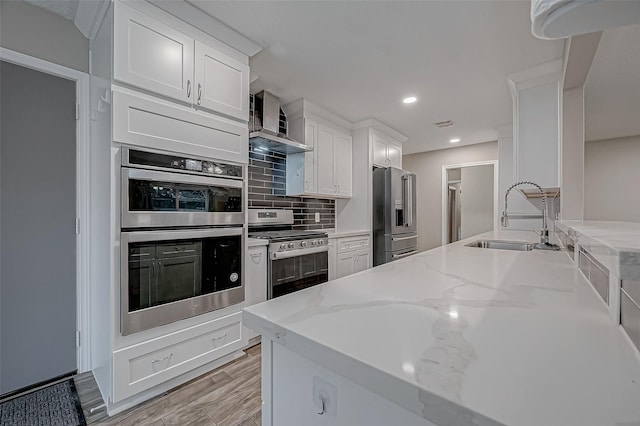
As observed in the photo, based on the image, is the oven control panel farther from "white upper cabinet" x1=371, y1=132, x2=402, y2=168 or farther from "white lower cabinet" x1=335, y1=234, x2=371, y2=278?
"white upper cabinet" x1=371, y1=132, x2=402, y2=168

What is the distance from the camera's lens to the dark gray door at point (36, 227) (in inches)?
70.4

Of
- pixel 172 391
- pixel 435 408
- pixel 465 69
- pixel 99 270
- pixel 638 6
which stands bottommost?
pixel 172 391

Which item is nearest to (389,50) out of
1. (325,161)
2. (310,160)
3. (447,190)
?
(310,160)

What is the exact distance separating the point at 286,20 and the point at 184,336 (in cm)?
217

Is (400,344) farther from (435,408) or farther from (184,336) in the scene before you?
(184,336)

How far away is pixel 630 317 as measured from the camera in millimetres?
538

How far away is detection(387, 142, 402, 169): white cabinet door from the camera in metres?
4.23

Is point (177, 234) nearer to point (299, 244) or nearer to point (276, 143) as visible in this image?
point (299, 244)

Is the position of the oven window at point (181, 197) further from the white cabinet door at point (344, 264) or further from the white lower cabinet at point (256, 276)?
the white cabinet door at point (344, 264)

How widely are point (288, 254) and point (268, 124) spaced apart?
1355 mm

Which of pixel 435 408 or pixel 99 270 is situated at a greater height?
pixel 435 408

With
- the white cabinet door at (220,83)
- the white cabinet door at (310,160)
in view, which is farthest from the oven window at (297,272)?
the white cabinet door at (220,83)

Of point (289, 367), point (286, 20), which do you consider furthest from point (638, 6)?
point (286, 20)

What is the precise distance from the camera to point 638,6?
34 cm
